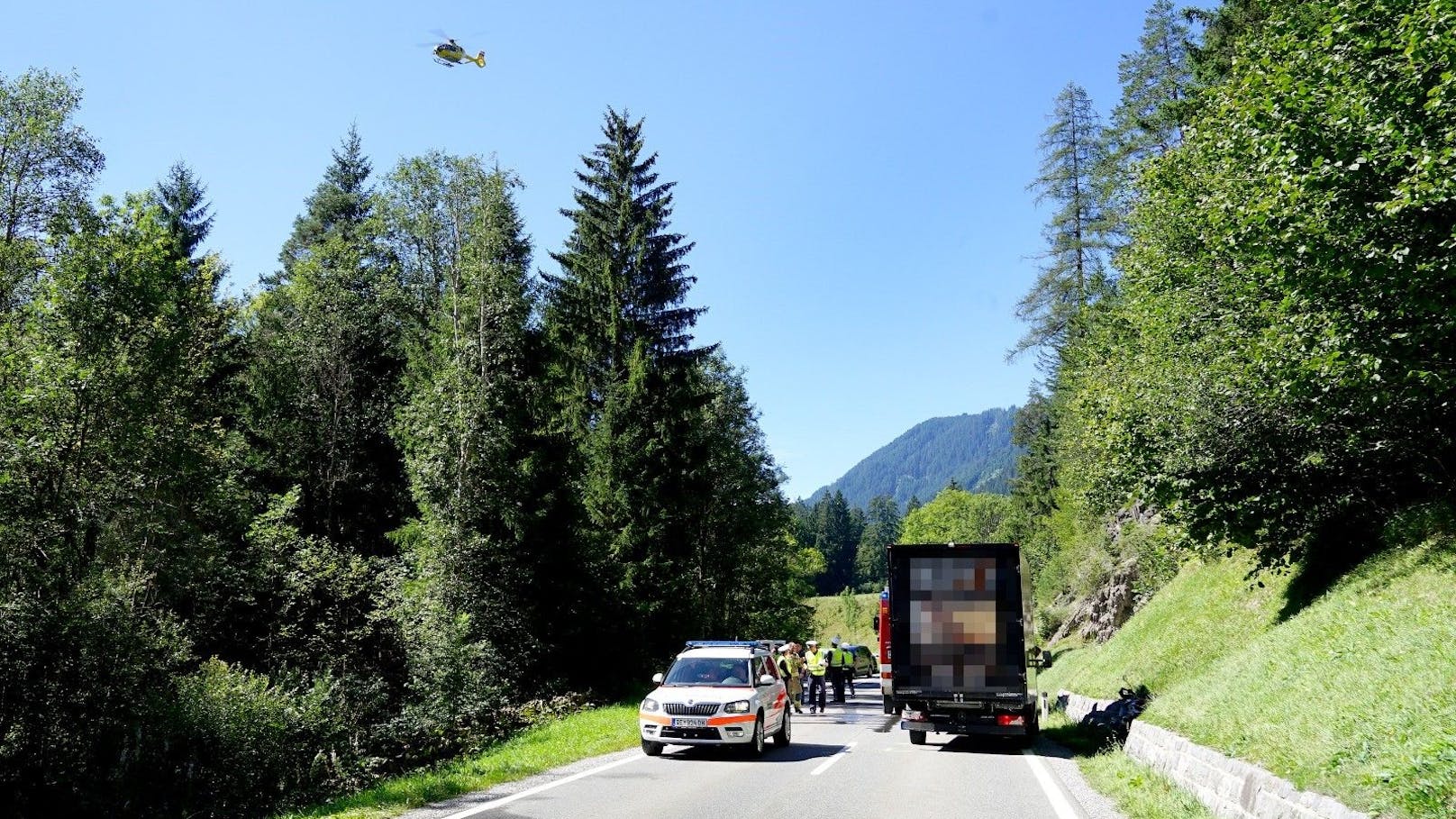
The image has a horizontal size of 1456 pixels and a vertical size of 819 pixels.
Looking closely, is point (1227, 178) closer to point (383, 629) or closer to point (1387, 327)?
point (1387, 327)

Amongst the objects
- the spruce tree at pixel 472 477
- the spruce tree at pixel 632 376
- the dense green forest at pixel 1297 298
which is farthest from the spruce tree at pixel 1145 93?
the spruce tree at pixel 472 477

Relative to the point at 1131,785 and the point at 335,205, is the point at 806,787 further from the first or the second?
the point at 335,205

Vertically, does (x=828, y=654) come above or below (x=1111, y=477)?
below

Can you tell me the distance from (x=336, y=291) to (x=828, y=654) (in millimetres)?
23010

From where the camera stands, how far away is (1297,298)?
13312 mm

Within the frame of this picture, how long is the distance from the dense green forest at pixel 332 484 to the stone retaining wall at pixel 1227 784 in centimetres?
1418

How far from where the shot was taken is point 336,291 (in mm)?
34781

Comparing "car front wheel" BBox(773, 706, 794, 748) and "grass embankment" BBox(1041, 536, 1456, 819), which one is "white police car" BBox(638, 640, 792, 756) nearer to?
"car front wheel" BBox(773, 706, 794, 748)

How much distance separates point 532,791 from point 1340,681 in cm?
885

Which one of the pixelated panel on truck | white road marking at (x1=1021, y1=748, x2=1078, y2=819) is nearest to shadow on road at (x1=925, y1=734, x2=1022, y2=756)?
white road marking at (x1=1021, y1=748, x2=1078, y2=819)

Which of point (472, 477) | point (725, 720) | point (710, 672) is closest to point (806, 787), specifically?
point (725, 720)

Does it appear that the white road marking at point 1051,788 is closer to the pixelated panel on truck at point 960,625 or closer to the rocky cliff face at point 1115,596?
the pixelated panel on truck at point 960,625

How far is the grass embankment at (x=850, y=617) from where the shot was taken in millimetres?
114000

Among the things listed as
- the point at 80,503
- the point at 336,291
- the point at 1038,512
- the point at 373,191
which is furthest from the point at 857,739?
the point at 1038,512
